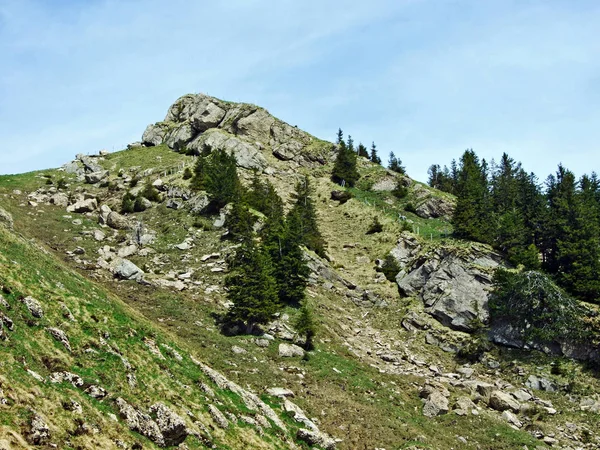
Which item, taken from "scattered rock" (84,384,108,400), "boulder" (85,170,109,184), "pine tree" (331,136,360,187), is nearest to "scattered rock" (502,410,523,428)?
"scattered rock" (84,384,108,400)

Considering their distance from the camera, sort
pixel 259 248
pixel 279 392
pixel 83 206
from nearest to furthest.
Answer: pixel 279 392 < pixel 259 248 < pixel 83 206

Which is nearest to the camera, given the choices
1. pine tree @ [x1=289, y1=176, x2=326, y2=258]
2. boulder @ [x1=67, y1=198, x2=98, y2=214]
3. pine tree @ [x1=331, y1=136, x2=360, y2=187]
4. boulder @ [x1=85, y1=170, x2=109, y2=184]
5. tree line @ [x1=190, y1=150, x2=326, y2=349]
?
tree line @ [x1=190, y1=150, x2=326, y2=349]

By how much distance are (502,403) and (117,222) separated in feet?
185

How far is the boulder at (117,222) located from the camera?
69.7 meters

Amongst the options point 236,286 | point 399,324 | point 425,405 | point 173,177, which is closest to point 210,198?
point 173,177

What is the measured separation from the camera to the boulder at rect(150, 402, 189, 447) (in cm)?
2081

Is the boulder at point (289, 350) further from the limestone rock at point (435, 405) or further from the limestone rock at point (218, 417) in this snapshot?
the limestone rock at point (218, 417)

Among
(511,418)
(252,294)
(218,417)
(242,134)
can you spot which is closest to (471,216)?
(511,418)

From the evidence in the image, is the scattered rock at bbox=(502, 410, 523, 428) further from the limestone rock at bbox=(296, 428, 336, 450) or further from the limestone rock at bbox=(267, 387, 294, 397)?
the limestone rock at bbox=(267, 387, 294, 397)

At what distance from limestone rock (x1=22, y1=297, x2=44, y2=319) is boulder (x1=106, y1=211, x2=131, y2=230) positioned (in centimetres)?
4740

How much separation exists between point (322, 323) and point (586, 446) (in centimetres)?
2622

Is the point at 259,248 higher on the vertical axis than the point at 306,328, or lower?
higher

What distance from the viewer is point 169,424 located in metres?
21.1

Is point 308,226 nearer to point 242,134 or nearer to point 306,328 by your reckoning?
point 306,328
